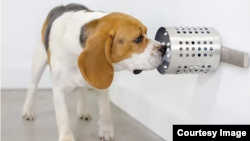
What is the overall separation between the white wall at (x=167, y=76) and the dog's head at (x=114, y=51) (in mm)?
219

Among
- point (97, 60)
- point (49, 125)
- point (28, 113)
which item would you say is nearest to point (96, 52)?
point (97, 60)

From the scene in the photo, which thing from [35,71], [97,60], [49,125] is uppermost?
[97,60]

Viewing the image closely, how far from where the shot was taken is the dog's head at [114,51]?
1215mm

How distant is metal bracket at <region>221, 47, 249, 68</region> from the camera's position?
1.10 meters

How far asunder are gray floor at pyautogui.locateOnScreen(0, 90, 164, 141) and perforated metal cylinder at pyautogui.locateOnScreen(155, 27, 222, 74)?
452 millimetres

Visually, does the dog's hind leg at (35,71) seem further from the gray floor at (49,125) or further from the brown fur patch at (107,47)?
the brown fur patch at (107,47)

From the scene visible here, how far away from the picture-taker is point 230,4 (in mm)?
1181

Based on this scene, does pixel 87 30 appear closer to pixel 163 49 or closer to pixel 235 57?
pixel 163 49

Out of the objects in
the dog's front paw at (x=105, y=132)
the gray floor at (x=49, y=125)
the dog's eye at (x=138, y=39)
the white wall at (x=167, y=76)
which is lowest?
the gray floor at (x=49, y=125)

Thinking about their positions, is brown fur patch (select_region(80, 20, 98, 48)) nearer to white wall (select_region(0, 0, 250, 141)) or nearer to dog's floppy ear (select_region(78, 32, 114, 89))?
dog's floppy ear (select_region(78, 32, 114, 89))

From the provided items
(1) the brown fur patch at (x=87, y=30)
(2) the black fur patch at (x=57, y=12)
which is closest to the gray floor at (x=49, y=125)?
(2) the black fur patch at (x=57, y=12)

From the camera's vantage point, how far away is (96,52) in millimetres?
1208

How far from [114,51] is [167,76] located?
0.42 metres

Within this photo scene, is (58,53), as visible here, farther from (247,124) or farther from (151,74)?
(247,124)
